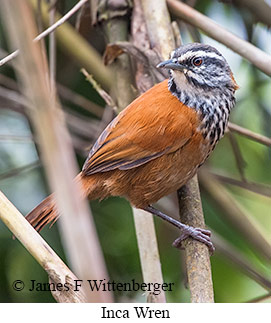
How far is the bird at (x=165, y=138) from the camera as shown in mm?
2451

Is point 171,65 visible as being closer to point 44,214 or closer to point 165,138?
point 165,138

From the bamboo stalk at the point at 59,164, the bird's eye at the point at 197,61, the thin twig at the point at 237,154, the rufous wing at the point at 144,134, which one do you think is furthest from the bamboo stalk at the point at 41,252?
the thin twig at the point at 237,154

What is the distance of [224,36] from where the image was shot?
261 cm

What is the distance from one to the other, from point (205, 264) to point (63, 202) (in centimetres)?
147

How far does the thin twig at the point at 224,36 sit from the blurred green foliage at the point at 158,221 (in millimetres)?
409

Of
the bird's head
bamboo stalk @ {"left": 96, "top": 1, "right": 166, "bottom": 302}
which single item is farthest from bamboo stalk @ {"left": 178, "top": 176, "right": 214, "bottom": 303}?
the bird's head

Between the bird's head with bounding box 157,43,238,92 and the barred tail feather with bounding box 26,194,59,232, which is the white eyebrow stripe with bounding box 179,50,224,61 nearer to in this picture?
the bird's head with bounding box 157,43,238,92

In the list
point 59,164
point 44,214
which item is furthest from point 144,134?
point 59,164

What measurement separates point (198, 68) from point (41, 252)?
1.43 m

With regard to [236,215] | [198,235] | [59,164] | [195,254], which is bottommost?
[59,164]

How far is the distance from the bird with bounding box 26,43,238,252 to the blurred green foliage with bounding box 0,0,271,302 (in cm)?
41

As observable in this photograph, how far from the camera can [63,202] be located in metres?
0.74
